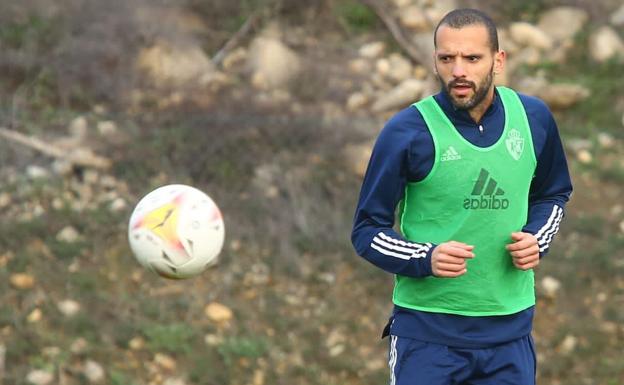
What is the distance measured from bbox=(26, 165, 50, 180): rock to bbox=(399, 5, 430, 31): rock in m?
3.36

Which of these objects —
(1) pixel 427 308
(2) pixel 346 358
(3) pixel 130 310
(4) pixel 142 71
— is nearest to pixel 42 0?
(4) pixel 142 71

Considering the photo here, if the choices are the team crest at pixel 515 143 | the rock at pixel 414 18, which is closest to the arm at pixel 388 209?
the team crest at pixel 515 143

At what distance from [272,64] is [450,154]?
5592 mm

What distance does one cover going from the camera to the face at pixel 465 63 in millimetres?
3977

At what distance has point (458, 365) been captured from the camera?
405 centimetres

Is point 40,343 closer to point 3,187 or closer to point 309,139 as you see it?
point 3,187

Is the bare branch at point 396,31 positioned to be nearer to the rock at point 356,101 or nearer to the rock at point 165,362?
the rock at point 356,101

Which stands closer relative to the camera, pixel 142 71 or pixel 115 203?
pixel 115 203

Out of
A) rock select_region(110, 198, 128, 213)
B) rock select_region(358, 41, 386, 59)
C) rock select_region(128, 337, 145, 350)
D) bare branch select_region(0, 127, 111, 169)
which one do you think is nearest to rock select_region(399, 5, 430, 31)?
rock select_region(358, 41, 386, 59)

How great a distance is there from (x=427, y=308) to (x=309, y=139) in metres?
4.56

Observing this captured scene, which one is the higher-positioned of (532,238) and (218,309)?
(532,238)

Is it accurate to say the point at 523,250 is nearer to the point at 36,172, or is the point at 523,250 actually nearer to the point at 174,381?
the point at 174,381

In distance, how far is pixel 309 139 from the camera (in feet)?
28.2

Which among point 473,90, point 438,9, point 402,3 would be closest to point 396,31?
point 402,3
